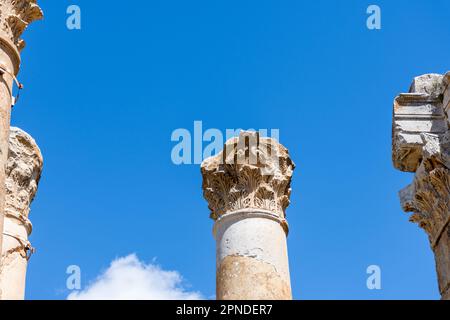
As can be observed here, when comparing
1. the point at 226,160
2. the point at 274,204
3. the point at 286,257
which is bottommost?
the point at 286,257

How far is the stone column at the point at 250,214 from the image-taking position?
40.6 ft

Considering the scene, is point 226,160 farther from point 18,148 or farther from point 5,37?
point 5,37

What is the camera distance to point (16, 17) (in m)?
10.1

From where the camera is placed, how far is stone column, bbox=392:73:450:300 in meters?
12.4

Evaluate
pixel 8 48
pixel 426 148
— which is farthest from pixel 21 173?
pixel 426 148

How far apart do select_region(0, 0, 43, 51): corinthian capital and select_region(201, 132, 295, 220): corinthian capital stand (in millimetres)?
4676

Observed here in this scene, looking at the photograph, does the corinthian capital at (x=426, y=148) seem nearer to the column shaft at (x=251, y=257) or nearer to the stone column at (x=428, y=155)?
the stone column at (x=428, y=155)

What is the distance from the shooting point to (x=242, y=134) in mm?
13992

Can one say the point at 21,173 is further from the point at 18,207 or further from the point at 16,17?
the point at 16,17

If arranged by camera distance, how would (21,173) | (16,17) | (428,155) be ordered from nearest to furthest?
(16,17) < (428,155) < (21,173)

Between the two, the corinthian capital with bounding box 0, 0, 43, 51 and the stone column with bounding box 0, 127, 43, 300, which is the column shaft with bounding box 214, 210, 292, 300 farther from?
the corinthian capital with bounding box 0, 0, 43, 51

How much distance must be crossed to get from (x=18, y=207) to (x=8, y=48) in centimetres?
583
